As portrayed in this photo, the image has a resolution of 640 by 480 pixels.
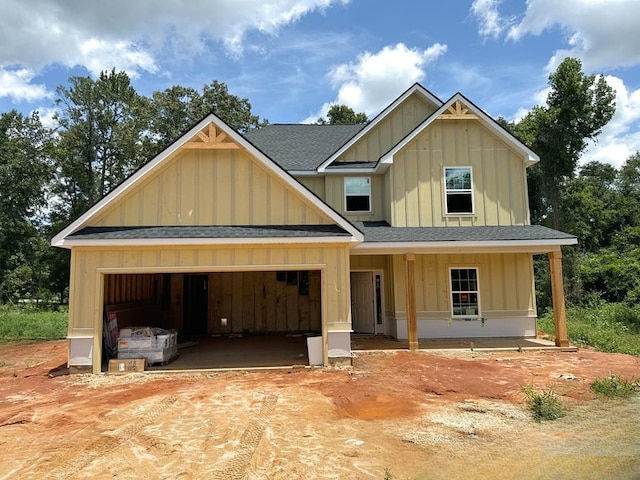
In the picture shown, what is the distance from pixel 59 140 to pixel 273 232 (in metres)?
31.0

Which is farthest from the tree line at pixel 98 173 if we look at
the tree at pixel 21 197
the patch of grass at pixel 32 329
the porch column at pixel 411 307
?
the porch column at pixel 411 307

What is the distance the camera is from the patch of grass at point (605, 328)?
500 inches

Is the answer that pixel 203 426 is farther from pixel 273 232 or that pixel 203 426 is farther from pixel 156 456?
pixel 273 232

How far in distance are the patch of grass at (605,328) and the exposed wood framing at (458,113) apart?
7902mm

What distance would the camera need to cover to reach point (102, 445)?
560 cm

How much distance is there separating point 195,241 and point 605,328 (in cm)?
1497

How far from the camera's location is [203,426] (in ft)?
20.5

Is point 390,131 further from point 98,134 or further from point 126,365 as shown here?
point 98,134

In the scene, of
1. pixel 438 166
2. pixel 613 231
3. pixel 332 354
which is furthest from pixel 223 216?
pixel 613 231

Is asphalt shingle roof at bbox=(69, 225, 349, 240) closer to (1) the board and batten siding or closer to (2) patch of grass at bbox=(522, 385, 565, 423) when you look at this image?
(1) the board and batten siding

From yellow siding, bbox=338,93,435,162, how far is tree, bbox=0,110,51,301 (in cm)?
2839

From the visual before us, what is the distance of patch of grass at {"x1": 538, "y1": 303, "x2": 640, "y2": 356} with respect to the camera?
12695 mm

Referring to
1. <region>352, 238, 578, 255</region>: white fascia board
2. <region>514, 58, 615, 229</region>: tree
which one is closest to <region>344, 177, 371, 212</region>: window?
<region>352, 238, 578, 255</region>: white fascia board

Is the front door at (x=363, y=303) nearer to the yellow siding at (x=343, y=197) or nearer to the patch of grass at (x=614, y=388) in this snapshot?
the yellow siding at (x=343, y=197)
